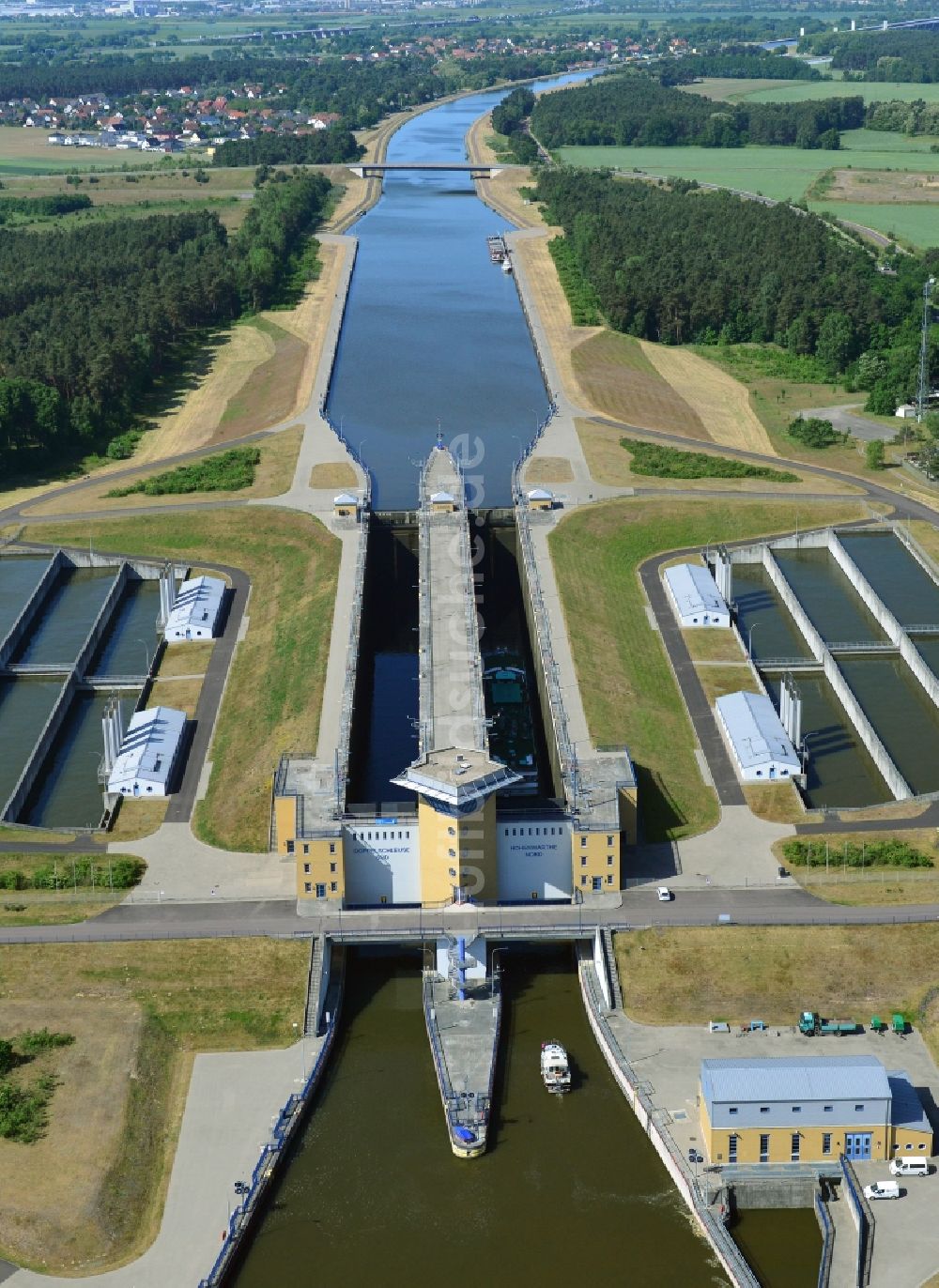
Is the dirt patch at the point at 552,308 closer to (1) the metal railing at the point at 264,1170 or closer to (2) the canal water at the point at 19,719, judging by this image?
(2) the canal water at the point at 19,719

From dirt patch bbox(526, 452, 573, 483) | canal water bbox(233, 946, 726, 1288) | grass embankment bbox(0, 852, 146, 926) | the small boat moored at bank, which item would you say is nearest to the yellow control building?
canal water bbox(233, 946, 726, 1288)

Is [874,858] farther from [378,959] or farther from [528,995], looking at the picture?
[378,959]

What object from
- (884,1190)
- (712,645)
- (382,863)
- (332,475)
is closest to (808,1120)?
(884,1190)

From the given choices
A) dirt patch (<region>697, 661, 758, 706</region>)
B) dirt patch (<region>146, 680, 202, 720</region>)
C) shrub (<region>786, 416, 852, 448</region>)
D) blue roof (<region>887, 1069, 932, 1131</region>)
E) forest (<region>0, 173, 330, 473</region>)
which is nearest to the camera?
blue roof (<region>887, 1069, 932, 1131</region>)

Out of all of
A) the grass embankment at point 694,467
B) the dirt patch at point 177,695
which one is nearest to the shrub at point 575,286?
the grass embankment at point 694,467

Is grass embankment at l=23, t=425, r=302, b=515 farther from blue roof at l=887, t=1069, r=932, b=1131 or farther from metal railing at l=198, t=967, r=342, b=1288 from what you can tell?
blue roof at l=887, t=1069, r=932, b=1131

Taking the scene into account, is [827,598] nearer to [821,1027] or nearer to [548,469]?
[548,469]

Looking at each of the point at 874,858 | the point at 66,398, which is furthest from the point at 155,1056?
the point at 66,398
